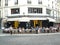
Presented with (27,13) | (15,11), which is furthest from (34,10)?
(15,11)

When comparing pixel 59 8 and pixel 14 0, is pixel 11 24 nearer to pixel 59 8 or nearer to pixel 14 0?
pixel 14 0

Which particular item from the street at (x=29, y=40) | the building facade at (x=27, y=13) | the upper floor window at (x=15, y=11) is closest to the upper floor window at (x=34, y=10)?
the building facade at (x=27, y=13)

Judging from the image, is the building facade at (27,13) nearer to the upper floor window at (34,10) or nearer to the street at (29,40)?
the upper floor window at (34,10)

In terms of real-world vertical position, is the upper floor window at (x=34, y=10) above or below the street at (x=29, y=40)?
above

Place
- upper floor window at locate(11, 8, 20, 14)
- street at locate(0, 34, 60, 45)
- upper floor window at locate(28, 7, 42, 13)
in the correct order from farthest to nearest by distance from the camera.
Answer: upper floor window at locate(11, 8, 20, 14) < upper floor window at locate(28, 7, 42, 13) < street at locate(0, 34, 60, 45)

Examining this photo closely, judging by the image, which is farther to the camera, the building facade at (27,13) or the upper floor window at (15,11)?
the upper floor window at (15,11)

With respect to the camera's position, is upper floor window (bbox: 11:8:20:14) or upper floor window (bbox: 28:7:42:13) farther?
upper floor window (bbox: 11:8:20:14)

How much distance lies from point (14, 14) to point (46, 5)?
782 centimetres

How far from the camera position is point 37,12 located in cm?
5206

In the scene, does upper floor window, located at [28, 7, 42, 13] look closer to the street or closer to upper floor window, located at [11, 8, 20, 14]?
upper floor window, located at [11, 8, 20, 14]

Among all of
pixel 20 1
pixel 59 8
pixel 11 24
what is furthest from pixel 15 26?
pixel 59 8

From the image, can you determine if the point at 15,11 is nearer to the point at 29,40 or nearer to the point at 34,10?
the point at 34,10

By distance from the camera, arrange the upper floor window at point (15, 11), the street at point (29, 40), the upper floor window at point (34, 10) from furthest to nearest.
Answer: the upper floor window at point (15, 11) → the upper floor window at point (34, 10) → the street at point (29, 40)

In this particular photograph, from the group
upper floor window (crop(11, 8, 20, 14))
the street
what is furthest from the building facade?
the street
